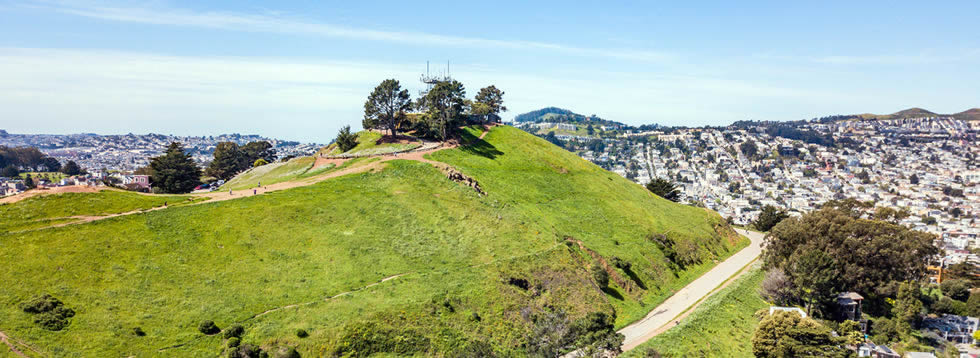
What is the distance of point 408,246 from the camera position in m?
53.8

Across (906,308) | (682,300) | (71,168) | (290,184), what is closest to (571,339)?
(682,300)

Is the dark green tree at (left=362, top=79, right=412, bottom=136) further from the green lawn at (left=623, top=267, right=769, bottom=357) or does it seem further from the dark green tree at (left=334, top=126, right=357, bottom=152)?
the green lawn at (left=623, top=267, right=769, bottom=357)

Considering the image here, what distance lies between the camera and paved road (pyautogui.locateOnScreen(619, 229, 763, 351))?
165ft

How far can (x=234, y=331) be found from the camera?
120ft

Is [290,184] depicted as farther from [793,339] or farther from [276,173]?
[793,339]

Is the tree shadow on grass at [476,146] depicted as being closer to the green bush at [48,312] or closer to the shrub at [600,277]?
the shrub at [600,277]

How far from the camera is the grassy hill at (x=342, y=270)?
36625mm

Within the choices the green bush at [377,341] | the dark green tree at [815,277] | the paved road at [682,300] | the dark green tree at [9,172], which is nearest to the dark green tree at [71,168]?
the dark green tree at [9,172]

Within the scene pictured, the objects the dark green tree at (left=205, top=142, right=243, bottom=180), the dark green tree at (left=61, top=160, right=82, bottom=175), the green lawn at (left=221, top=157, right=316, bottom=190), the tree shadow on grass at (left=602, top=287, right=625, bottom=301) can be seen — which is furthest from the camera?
the dark green tree at (left=61, top=160, right=82, bottom=175)

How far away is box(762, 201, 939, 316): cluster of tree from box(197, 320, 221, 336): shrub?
6369cm

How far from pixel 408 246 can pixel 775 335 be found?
1498 inches

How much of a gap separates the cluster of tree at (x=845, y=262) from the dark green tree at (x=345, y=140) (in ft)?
220

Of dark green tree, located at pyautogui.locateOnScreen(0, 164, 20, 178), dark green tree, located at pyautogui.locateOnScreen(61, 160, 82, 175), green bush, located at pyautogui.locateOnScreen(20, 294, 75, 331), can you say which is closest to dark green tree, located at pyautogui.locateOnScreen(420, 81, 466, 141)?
green bush, located at pyautogui.locateOnScreen(20, 294, 75, 331)

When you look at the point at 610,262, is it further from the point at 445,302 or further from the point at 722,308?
the point at 445,302
